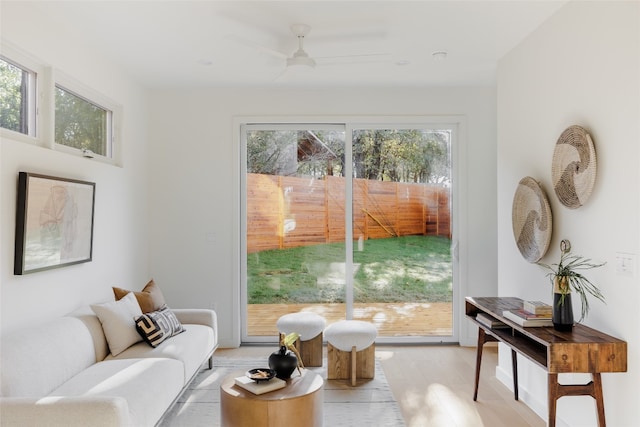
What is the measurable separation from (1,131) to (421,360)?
3.74m

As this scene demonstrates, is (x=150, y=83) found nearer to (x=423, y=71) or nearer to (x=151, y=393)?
(x=423, y=71)

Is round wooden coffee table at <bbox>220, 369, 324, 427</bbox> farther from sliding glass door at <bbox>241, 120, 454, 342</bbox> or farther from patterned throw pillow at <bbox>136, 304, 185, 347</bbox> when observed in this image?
sliding glass door at <bbox>241, 120, 454, 342</bbox>

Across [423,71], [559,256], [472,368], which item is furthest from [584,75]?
[472,368]

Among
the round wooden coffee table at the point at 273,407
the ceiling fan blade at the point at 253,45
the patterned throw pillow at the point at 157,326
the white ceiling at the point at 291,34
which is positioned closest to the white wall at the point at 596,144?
the white ceiling at the point at 291,34

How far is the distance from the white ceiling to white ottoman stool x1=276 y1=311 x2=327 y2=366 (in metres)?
2.08

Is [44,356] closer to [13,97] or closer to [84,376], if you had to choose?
[84,376]

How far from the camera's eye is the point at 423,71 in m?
4.20

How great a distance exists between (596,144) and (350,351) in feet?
7.57

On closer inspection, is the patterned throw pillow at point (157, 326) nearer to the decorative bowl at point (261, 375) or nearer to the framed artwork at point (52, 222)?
the framed artwork at point (52, 222)

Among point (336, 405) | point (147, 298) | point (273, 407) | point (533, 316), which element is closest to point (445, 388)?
point (336, 405)

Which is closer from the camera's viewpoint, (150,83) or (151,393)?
(151,393)

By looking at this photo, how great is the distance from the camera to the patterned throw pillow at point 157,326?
3240mm

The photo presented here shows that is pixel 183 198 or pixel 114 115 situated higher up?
pixel 114 115

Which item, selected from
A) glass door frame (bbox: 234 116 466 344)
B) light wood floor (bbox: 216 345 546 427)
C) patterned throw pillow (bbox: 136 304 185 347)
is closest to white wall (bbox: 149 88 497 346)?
glass door frame (bbox: 234 116 466 344)
